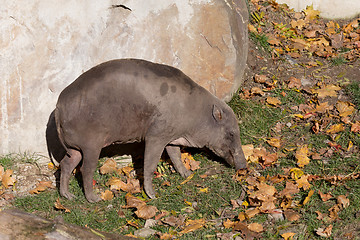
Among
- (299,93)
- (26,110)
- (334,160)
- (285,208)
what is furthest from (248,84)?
(26,110)

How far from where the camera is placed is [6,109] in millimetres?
6207

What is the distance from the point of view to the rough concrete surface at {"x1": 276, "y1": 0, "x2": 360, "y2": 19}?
8.84 metres

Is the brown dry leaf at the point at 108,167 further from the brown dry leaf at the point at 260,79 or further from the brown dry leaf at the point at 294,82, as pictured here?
the brown dry leaf at the point at 294,82

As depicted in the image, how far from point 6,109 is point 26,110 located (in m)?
0.23

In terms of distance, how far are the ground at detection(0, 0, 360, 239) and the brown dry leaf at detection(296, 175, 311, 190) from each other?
0.04ft

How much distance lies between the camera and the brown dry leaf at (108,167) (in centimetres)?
616

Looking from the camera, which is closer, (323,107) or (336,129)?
(336,129)

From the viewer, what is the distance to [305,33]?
8453mm

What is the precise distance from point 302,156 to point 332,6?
3.78m

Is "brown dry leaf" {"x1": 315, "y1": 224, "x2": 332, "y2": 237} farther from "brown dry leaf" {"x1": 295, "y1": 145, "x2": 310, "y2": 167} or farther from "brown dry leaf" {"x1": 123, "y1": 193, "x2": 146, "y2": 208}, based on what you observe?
"brown dry leaf" {"x1": 123, "y1": 193, "x2": 146, "y2": 208}

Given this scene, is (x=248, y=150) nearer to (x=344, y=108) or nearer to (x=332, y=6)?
(x=344, y=108)

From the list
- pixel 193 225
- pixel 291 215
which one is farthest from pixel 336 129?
pixel 193 225

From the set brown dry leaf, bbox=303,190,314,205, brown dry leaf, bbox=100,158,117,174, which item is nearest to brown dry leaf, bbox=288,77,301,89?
brown dry leaf, bbox=303,190,314,205

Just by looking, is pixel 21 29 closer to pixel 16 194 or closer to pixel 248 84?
pixel 16 194
